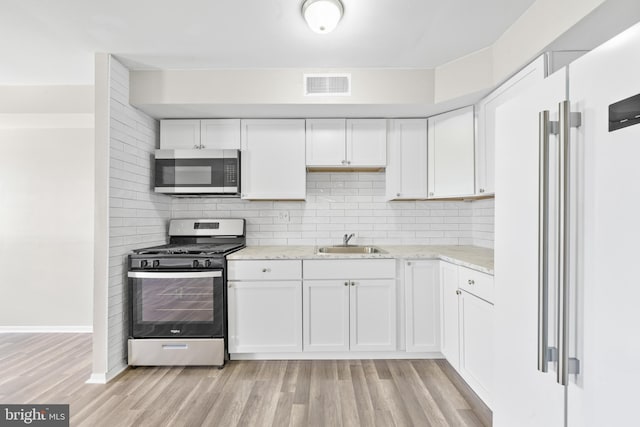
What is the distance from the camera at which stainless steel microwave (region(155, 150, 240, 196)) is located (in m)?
2.97

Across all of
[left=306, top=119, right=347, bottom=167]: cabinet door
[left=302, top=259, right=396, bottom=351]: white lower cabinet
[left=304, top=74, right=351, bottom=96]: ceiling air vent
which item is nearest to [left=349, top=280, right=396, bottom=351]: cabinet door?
[left=302, top=259, right=396, bottom=351]: white lower cabinet

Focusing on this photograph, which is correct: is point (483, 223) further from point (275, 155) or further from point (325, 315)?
point (275, 155)

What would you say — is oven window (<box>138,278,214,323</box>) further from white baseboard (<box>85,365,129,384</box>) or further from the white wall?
the white wall

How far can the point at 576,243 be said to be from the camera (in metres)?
0.98

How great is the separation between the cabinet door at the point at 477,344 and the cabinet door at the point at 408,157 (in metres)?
1.10

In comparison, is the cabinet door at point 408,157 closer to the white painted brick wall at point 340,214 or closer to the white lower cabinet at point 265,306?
the white painted brick wall at point 340,214

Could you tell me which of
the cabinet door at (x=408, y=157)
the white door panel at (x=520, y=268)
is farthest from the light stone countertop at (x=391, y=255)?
the white door panel at (x=520, y=268)

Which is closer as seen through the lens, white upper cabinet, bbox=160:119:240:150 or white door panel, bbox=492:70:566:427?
white door panel, bbox=492:70:566:427

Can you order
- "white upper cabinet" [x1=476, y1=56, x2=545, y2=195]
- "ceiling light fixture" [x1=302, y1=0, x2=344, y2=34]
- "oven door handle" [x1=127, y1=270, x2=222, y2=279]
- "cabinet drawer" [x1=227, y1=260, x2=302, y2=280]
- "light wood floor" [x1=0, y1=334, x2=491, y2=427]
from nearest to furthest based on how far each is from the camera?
"ceiling light fixture" [x1=302, y1=0, x2=344, y2=34] < "light wood floor" [x1=0, y1=334, x2=491, y2=427] < "white upper cabinet" [x1=476, y1=56, x2=545, y2=195] < "oven door handle" [x1=127, y1=270, x2=222, y2=279] < "cabinet drawer" [x1=227, y1=260, x2=302, y2=280]

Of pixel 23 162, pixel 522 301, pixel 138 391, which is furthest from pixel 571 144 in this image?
pixel 23 162

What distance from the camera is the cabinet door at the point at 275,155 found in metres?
3.06

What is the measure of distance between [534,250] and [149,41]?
8.70 ft

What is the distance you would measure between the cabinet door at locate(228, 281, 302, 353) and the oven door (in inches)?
6.1

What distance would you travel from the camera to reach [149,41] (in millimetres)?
2307
